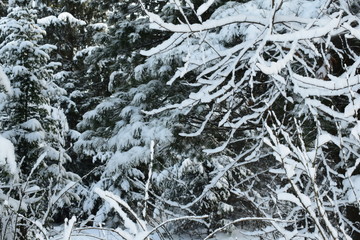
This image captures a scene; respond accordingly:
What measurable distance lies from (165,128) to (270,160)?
2.46 metres

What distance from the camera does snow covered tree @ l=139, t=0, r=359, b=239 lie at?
1.70 metres

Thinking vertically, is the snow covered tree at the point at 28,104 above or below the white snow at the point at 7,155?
below

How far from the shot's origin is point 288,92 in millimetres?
4828

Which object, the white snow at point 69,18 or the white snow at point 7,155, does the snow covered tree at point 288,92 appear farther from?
the white snow at point 69,18

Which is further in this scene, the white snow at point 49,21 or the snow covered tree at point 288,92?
the white snow at point 49,21

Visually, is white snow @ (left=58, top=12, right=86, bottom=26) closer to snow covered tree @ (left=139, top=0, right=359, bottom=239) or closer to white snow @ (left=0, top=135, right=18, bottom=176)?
snow covered tree @ (left=139, top=0, right=359, bottom=239)

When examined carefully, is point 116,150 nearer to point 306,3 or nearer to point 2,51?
point 2,51

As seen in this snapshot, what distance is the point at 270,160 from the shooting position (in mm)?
6902

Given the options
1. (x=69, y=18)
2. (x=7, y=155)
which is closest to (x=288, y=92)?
(x=7, y=155)

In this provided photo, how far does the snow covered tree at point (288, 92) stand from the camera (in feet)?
5.56

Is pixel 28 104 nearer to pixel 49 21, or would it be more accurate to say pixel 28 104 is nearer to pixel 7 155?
pixel 7 155

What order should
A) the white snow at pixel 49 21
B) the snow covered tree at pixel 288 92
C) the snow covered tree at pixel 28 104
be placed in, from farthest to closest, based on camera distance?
the white snow at pixel 49 21 < the snow covered tree at pixel 28 104 < the snow covered tree at pixel 288 92

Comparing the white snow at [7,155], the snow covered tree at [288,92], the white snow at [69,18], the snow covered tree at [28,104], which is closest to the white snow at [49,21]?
the white snow at [69,18]

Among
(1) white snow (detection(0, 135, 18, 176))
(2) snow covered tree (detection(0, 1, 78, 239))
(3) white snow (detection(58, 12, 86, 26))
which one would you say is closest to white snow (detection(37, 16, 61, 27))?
(3) white snow (detection(58, 12, 86, 26))
